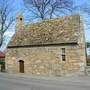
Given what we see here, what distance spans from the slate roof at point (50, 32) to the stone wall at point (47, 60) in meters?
1.09

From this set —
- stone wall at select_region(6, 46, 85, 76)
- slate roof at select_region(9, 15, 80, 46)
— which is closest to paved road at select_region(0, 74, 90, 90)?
stone wall at select_region(6, 46, 85, 76)

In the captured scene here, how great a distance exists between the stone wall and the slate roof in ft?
3.56

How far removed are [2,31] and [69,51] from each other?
28.1m

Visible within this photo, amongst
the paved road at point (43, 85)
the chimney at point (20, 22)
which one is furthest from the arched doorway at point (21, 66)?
the paved road at point (43, 85)

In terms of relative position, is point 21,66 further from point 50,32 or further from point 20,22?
point 20,22

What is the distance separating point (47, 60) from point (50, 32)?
4.75m

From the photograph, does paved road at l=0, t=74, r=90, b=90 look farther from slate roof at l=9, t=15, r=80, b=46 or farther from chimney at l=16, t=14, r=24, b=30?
chimney at l=16, t=14, r=24, b=30

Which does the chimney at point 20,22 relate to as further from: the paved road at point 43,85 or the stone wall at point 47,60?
the paved road at point 43,85

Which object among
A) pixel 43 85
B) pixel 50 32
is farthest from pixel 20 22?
pixel 43 85

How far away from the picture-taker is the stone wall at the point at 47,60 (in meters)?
35.7

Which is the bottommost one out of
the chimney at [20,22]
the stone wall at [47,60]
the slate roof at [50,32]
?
the stone wall at [47,60]

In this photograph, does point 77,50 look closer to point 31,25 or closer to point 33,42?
point 33,42

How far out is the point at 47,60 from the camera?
3850cm

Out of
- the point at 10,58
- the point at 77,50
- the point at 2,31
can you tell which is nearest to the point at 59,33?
the point at 77,50
